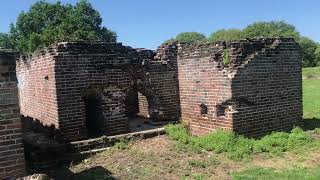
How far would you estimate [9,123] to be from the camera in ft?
21.1

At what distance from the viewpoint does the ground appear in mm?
7621

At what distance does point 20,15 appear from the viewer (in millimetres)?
49000

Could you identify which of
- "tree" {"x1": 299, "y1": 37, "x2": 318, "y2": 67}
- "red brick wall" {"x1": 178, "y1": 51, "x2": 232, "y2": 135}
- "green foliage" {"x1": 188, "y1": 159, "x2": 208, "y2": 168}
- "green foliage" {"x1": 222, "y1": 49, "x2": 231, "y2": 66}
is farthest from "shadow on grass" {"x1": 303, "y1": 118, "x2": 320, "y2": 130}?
"tree" {"x1": 299, "y1": 37, "x2": 318, "y2": 67}

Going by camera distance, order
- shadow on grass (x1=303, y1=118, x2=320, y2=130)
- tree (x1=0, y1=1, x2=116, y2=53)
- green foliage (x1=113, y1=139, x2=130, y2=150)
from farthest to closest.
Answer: tree (x1=0, y1=1, x2=116, y2=53), shadow on grass (x1=303, y1=118, x2=320, y2=130), green foliage (x1=113, y1=139, x2=130, y2=150)

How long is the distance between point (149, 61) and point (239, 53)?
111 inches

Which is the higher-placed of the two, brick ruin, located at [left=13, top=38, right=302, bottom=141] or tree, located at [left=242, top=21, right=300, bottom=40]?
tree, located at [left=242, top=21, right=300, bottom=40]

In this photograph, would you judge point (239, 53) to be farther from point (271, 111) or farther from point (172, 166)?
point (172, 166)

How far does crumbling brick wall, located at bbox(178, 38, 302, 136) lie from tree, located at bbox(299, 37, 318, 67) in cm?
5776

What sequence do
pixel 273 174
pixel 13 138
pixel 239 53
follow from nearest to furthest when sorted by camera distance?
pixel 13 138 → pixel 273 174 → pixel 239 53

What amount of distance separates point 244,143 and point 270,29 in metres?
75.5

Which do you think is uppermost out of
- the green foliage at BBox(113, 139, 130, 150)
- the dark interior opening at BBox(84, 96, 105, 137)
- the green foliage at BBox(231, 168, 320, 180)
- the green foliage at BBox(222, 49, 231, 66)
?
the green foliage at BBox(222, 49, 231, 66)

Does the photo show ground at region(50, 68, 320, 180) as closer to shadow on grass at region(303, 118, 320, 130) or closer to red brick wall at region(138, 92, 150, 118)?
shadow on grass at region(303, 118, 320, 130)

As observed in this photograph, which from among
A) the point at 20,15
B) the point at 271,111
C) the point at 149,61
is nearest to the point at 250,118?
the point at 271,111

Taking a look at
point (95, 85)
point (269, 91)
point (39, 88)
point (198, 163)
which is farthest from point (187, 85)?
Result: point (39, 88)
